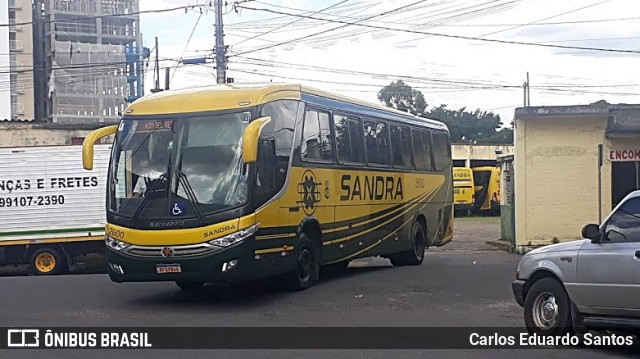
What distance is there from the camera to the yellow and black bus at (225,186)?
43.7 ft

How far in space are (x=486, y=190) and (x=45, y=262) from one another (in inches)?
1398

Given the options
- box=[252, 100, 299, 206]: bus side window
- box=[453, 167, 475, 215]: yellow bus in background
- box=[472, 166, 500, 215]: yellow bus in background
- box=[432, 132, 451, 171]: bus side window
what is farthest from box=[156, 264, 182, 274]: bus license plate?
box=[472, 166, 500, 215]: yellow bus in background

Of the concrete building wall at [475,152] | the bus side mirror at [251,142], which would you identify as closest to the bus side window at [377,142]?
the bus side mirror at [251,142]

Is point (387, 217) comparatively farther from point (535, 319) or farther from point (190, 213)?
point (535, 319)

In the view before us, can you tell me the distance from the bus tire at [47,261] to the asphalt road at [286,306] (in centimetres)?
473

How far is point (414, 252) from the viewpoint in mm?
21266

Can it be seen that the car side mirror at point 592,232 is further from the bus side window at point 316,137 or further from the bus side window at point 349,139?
the bus side window at point 349,139

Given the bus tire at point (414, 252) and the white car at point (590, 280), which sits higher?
the white car at point (590, 280)

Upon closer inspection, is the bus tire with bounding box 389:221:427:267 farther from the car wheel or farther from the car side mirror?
the car side mirror

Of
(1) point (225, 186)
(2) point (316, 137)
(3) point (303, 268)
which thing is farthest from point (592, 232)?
(2) point (316, 137)

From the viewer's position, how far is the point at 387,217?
19500 mm


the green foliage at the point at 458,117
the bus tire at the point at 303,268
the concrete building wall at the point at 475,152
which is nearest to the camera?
the bus tire at the point at 303,268

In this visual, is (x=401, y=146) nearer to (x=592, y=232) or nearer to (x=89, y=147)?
(x=89, y=147)
